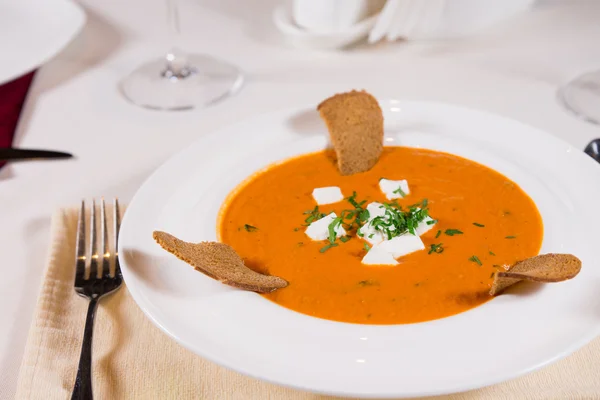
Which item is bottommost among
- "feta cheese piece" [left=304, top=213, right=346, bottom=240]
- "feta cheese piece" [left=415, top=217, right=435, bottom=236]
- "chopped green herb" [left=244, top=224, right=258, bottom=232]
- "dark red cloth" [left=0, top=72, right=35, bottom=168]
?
"dark red cloth" [left=0, top=72, right=35, bottom=168]

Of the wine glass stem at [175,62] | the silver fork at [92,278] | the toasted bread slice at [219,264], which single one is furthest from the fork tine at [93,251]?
the wine glass stem at [175,62]

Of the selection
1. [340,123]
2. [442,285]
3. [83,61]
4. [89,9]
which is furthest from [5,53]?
[442,285]

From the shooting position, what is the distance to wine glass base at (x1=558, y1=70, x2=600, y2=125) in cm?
302

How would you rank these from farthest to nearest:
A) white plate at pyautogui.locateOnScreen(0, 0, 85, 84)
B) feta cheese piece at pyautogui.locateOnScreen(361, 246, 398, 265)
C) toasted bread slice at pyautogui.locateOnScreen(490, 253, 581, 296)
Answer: white plate at pyautogui.locateOnScreen(0, 0, 85, 84), feta cheese piece at pyautogui.locateOnScreen(361, 246, 398, 265), toasted bread slice at pyautogui.locateOnScreen(490, 253, 581, 296)

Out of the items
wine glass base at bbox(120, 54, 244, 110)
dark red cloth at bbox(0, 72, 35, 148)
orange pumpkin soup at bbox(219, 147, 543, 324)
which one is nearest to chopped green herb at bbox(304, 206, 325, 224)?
orange pumpkin soup at bbox(219, 147, 543, 324)

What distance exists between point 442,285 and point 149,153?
1.54 m

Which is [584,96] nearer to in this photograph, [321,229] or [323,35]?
[323,35]

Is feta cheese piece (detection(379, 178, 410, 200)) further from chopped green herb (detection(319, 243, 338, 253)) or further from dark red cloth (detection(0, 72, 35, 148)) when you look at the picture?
dark red cloth (detection(0, 72, 35, 148))

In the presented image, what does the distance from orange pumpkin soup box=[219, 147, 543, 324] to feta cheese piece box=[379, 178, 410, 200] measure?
0.02 metres

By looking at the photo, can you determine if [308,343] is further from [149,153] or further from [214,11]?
[214,11]

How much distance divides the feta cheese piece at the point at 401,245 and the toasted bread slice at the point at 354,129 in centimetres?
46

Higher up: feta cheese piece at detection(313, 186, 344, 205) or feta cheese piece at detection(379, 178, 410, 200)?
feta cheese piece at detection(379, 178, 410, 200)

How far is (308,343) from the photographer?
1.65 meters

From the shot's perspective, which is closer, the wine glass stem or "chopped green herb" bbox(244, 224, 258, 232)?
"chopped green herb" bbox(244, 224, 258, 232)
